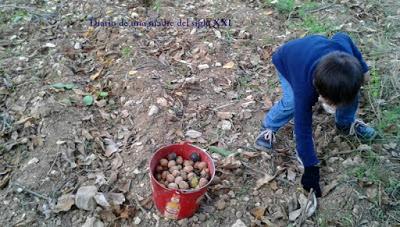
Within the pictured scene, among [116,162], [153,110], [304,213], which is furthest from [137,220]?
[304,213]

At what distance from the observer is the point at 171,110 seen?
3340mm

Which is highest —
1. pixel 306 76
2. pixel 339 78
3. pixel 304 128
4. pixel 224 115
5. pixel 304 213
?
pixel 339 78

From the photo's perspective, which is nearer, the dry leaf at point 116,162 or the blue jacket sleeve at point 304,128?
the blue jacket sleeve at point 304,128

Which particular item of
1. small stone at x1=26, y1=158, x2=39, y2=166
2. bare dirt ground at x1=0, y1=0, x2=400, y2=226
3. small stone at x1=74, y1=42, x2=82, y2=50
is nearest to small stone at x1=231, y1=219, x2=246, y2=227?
bare dirt ground at x1=0, y1=0, x2=400, y2=226

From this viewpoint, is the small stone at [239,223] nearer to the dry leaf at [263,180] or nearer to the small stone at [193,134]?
the dry leaf at [263,180]

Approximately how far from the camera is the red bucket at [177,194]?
7.80 feet

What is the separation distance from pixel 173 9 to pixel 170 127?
1.80 metres

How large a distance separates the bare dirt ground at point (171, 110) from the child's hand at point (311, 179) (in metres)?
0.08

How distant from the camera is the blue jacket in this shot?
7.98 ft

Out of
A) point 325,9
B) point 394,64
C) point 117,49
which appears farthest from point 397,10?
point 117,49

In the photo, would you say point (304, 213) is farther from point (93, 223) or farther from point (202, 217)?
point (93, 223)

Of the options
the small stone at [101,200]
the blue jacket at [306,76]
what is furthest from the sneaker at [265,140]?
the small stone at [101,200]

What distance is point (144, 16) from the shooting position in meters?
4.43

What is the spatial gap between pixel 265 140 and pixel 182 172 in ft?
2.62
